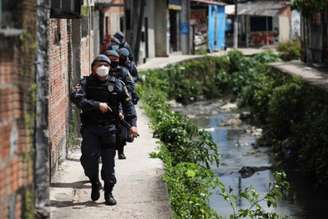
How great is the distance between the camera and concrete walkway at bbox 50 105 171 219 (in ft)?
27.6

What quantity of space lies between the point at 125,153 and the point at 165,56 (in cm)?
2496

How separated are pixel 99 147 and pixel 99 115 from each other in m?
0.38

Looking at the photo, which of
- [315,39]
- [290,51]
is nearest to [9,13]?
[315,39]

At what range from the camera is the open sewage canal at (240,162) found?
40.7 feet

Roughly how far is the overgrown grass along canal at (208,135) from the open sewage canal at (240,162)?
1.43ft

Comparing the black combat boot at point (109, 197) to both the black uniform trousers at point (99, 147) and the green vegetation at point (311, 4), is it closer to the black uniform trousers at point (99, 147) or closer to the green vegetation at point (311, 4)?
the black uniform trousers at point (99, 147)

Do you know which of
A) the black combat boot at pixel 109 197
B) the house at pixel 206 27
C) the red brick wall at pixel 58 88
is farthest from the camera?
the house at pixel 206 27

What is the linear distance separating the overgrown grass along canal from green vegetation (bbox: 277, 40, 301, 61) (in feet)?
2.62

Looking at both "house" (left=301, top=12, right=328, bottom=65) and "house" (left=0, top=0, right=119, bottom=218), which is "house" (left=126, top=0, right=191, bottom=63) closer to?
"house" (left=301, top=12, right=328, bottom=65)

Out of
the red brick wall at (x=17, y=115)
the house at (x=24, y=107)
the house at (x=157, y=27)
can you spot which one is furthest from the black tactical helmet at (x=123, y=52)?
the house at (x=157, y=27)

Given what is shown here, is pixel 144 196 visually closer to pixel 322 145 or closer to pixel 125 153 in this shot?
pixel 125 153

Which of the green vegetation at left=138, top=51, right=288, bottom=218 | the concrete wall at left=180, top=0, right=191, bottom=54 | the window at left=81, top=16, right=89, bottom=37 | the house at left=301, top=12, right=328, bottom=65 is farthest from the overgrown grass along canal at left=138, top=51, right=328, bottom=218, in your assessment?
the concrete wall at left=180, top=0, right=191, bottom=54

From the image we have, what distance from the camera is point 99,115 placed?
8.30 meters

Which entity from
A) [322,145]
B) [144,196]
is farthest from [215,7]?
[144,196]
